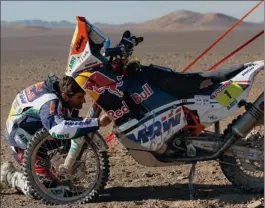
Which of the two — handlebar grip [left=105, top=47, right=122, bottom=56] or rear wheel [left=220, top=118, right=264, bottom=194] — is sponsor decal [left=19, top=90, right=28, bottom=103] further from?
rear wheel [left=220, top=118, right=264, bottom=194]

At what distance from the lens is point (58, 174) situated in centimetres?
570

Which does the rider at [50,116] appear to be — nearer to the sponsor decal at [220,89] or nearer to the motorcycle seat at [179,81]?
the motorcycle seat at [179,81]

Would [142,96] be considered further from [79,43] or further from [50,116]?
[50,116]

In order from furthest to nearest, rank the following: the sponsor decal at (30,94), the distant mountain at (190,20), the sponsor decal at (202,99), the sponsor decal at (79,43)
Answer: the distant mountain at (190,20) → the sponsor decal at (30,94) → the sponsor decal at (202,99) → the sponsor decal at (79,43)

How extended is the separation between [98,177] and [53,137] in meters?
0.55

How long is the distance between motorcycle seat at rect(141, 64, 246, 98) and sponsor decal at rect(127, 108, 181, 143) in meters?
0.21

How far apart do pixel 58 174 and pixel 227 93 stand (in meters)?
1.72

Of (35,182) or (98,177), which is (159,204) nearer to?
(98,177)

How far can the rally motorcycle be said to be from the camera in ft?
17.6

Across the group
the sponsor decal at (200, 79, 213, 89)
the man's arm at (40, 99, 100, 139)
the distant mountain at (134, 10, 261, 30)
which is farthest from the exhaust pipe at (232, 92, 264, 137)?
the distant mountain at (134, 10, 261, 30)

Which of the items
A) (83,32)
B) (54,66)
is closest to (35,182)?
(83,32)

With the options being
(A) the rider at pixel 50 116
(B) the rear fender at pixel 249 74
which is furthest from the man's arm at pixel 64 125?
(B) the rear fender at pixel 249 74

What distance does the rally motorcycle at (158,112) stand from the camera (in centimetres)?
536

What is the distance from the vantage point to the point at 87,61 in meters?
5.31
